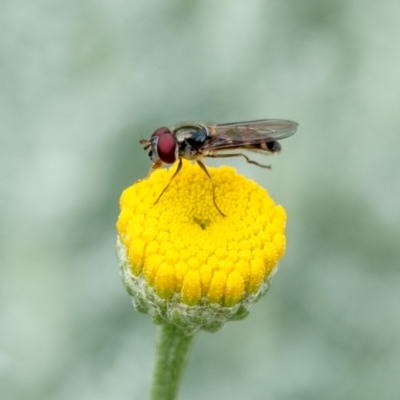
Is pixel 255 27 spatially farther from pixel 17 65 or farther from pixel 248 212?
pixel 248 212

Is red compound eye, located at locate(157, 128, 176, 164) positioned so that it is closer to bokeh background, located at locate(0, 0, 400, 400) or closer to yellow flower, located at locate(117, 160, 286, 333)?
yellow flower, located at locate(117, 160, 286, 333)

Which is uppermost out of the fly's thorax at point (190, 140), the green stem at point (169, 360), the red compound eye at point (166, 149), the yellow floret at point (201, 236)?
the fly's thorax at point (190, 140)

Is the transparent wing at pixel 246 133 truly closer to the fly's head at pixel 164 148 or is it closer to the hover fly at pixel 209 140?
the hover fly at pixel 209 140

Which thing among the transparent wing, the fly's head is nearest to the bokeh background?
the transparent wing

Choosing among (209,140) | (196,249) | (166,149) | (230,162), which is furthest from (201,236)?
(230,162)

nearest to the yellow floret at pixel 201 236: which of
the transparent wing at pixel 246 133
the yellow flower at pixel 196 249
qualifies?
the yellow flower at pixel 196 249

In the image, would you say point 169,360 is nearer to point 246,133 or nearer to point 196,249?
point 196,249

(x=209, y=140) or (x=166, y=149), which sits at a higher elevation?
(x=209, y=140)
